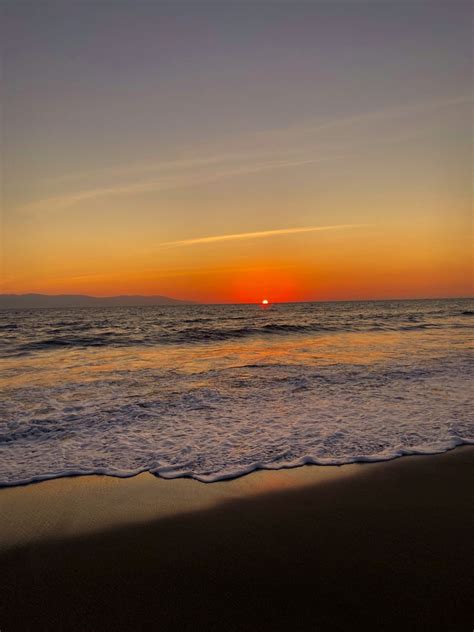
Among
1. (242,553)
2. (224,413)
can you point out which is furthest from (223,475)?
(224,413)

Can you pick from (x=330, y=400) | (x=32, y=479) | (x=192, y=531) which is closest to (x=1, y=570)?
(x=192, y=531)

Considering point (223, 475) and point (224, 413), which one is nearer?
point (223, 475)

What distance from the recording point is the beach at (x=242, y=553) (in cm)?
290

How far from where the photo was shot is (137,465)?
5.79 meters

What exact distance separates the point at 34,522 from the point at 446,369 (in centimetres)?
1218

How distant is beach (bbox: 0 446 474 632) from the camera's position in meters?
2.90

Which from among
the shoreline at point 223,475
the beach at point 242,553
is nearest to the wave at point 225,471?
the shoreline at point 223,475

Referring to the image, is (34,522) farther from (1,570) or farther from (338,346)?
(338,346)

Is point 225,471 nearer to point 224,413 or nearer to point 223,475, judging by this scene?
point 223,475

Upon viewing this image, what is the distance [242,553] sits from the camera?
11.8 feet

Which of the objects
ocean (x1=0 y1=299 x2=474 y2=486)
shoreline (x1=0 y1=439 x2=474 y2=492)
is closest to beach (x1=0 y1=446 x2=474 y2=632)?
shoreline (x1=0 y1=439 x2=474 y2=492)

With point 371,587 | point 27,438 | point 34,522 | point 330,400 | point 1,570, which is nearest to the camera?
point 371,587

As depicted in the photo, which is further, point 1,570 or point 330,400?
point 330,400

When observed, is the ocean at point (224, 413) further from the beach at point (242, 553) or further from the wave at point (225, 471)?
the beach at point (242, 553)
